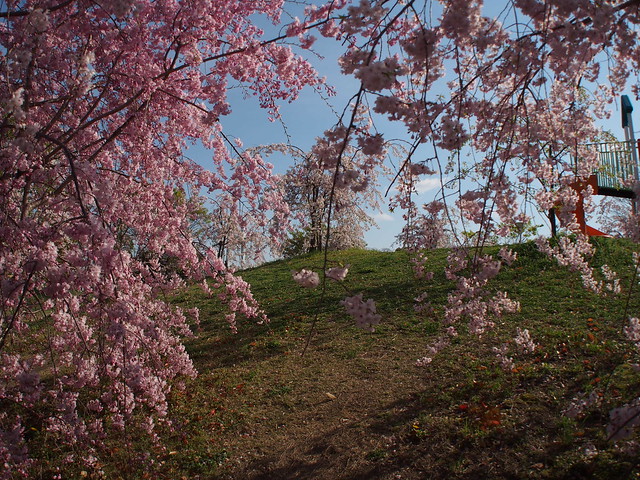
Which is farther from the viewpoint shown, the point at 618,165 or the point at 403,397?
the point at 618,165

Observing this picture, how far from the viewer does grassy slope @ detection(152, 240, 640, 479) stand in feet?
10.6

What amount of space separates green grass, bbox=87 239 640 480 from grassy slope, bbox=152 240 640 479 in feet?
0.04

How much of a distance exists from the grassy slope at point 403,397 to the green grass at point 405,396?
13mm

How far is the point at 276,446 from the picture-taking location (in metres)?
3.73

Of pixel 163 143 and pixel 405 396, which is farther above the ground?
pixel 163 143

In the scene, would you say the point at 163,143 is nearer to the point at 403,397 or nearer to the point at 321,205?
the point at 403,397

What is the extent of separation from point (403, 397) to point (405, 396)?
0.08 feet

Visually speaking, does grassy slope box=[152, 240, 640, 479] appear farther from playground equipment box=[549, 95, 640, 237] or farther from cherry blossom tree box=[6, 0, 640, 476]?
playground equipment box=[549, 95, 640, 237]

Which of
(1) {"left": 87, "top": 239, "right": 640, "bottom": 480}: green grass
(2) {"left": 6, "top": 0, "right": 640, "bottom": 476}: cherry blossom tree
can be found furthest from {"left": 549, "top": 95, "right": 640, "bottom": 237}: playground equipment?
(2) {"left": 6, "top": 0, "right": 640, "bottom": 476}: cherry blossom tree

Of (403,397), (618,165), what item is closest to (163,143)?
(403,397)

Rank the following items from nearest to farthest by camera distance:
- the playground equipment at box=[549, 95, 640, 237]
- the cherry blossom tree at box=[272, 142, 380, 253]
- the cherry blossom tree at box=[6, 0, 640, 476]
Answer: the cherry blossom tree at box=[6, 0, 640, 476] < the playground equipment at box=[549, 95, 640, 237] < the cherry blossom tree at box=[272, 142, 380, 253]

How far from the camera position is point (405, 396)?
427cm

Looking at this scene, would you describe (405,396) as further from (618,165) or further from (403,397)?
(618,165)

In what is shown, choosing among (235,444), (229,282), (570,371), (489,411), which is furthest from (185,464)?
(570,371)
